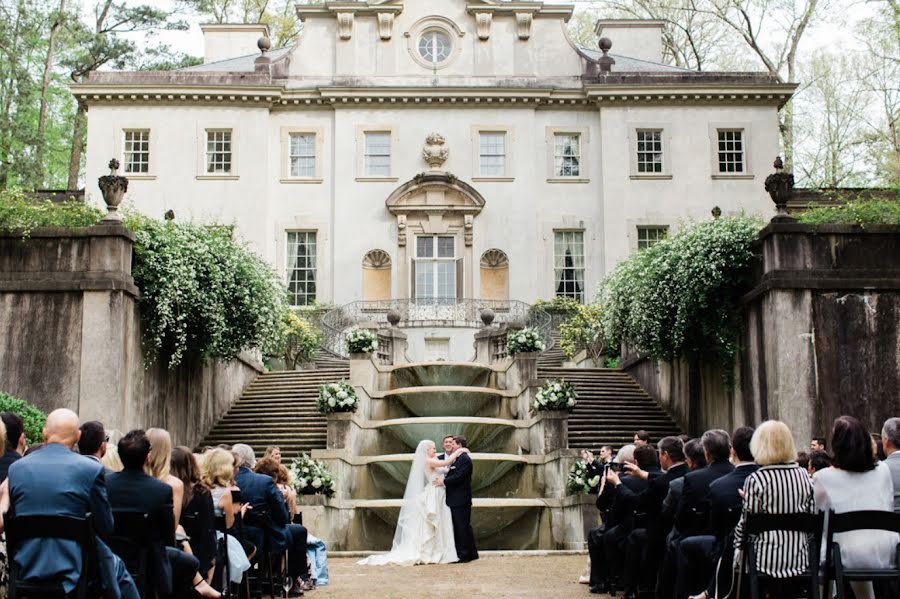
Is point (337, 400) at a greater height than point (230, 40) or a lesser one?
lesser

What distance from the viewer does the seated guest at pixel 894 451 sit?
7.62 metres

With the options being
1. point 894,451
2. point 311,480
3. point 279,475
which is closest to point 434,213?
point 311,480

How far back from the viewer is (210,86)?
3409 centimetres

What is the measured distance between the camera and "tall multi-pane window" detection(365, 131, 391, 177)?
34906mm

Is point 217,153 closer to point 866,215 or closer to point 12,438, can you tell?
point 866,215

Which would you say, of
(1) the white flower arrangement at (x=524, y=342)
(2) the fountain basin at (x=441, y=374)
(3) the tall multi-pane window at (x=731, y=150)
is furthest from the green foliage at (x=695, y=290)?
(3) the tall multi-pane window at (x=731, y=150)

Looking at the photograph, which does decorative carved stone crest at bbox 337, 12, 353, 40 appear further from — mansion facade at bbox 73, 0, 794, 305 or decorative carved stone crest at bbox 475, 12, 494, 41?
decorative carved stone crest at bbox 475, 12, 494, 41

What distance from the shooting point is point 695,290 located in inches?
690

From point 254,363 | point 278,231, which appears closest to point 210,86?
point 278,231

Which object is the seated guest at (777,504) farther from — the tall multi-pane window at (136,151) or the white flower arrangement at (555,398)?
the tall multi-pane window at (136,151)

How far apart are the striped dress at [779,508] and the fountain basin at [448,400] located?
44.1ft

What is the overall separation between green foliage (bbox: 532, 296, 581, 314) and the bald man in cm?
2650

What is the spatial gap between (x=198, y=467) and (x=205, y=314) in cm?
952

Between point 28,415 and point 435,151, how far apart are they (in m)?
21.8
